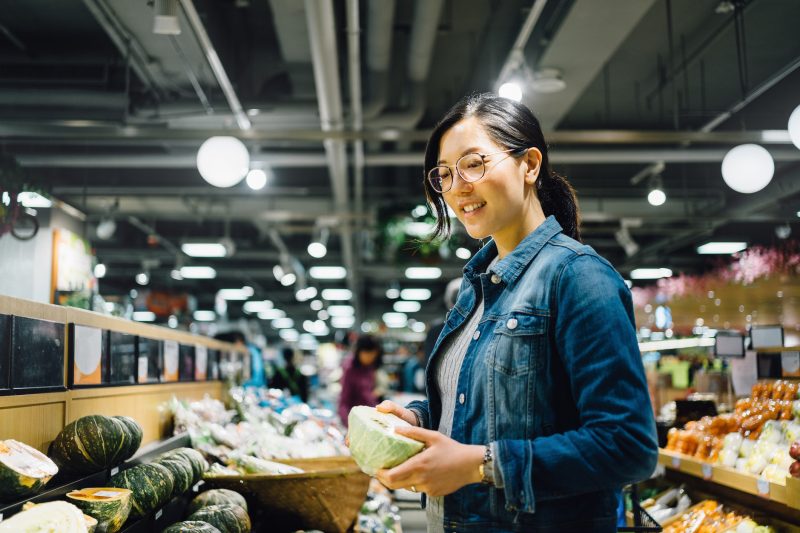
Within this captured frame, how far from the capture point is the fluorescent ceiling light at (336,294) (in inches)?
1022

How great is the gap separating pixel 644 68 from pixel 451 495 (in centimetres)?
838

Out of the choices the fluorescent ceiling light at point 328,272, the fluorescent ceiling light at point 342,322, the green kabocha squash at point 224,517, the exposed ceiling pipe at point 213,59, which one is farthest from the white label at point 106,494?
the fluorescent ceiling light at point 342,322

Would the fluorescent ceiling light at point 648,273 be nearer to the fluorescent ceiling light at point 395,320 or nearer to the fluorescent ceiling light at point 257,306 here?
the fluorescent ceiling light at point 257,306

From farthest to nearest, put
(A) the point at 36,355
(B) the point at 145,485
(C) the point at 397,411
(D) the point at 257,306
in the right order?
(D) the point at 257,306
(B) the point at 145,485
(A) the point at 36,355
(C) the point at 397,411

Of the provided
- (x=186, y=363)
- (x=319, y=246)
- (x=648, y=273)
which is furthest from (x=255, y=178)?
(x=648, y=273)

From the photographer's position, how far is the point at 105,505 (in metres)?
2.12

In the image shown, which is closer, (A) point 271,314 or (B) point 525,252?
(B) point 525,252

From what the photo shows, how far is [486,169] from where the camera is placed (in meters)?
1.60

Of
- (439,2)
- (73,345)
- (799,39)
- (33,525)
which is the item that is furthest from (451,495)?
(799,39)

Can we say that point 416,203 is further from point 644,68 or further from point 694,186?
point 694,186

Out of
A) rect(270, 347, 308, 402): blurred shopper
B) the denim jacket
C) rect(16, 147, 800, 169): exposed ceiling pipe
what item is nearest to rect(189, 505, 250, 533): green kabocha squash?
the denim jacket

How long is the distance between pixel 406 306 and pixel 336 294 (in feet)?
17.1

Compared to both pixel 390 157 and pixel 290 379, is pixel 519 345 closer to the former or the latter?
pixel 390 157

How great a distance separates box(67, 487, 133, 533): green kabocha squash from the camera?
2.09 meters
